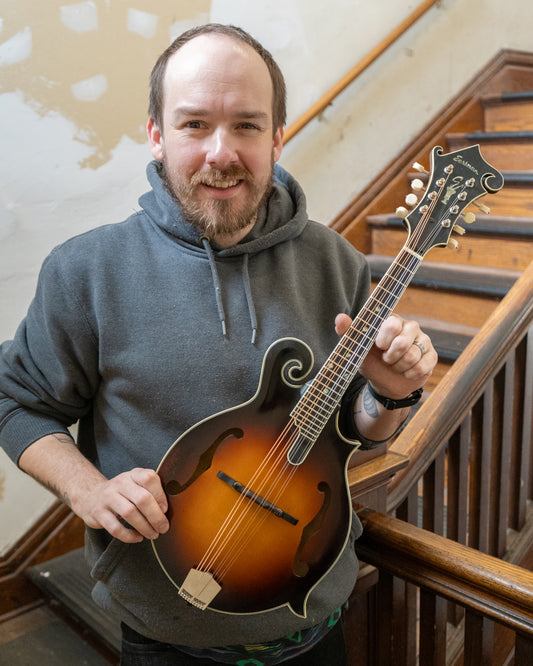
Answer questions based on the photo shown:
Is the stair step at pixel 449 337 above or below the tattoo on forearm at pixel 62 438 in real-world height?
below

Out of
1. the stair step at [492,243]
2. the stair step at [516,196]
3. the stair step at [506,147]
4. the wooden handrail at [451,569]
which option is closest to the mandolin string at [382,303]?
the wooden handrail at [451,569]

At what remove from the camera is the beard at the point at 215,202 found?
3.11ft

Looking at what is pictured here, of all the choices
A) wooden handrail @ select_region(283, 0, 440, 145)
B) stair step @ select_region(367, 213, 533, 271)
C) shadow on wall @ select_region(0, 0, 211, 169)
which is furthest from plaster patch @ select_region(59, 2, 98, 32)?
stair step @ select_region(367, 213, 533, 271)

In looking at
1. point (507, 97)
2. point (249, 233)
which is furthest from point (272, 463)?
point (507, 97)

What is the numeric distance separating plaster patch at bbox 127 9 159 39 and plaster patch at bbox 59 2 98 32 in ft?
0.40

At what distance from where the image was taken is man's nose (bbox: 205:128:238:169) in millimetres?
920

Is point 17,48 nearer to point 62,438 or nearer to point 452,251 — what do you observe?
point 62,438

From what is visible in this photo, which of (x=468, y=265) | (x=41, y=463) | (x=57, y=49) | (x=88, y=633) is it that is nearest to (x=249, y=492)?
(x=41, y=463)

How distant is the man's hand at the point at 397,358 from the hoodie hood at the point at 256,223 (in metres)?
0.24

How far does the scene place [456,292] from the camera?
260 centimetres

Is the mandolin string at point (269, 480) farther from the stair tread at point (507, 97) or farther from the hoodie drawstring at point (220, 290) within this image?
the stair tread at point (507, 97)

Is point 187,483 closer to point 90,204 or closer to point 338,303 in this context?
point 338,303

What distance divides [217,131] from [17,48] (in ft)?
3.94

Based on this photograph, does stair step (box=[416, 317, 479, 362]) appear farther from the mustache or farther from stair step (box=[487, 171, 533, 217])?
the mustache
